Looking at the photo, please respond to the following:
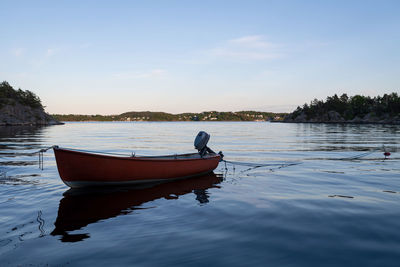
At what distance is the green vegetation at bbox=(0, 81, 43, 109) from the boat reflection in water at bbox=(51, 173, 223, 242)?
14502 cm

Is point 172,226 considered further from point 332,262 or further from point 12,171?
point 12,171

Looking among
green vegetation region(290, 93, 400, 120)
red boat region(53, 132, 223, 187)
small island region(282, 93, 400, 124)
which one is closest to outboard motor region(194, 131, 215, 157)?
red boat region(53, 132, 223, 187)

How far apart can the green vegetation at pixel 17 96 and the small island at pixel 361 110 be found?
595ft

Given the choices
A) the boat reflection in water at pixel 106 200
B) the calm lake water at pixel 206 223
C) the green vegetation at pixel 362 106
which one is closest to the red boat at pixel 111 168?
the boat reflection in water at pixel 106 200

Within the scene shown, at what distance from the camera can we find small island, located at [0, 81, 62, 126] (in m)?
120

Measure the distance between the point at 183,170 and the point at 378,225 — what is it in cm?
943

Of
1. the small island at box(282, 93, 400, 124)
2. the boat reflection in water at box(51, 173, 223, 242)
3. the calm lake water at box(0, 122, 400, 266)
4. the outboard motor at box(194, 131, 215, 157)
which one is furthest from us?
the small island at box(282, 93, 400, 124)

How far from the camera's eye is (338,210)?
9.34 meters

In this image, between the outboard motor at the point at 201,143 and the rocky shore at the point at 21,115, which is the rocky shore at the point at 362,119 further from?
the rocky shore at the point at 21,115

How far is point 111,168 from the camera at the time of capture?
474 inches

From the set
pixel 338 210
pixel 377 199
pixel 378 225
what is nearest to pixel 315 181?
pixel 377 199

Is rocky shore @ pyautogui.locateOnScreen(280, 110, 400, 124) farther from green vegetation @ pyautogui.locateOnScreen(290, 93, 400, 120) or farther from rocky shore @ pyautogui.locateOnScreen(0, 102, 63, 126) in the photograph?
rocky shore @ pyautogui.locateOnScreen(0, 102, 63, 126)

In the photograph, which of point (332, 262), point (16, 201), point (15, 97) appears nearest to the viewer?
point (332, 262)

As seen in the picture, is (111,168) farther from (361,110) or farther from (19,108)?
(361,110)
